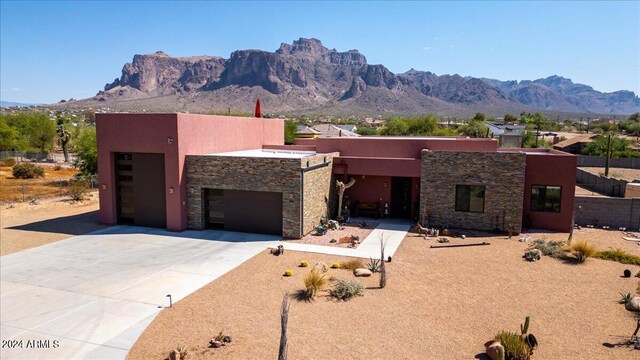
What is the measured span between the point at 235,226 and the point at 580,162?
4104 centimetres

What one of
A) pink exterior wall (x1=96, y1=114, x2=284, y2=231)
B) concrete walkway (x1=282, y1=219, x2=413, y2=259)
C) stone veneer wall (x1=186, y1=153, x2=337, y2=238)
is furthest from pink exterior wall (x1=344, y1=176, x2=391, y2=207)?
pink exterior wall (x1=96, y1=114, x2=284, y2=231)

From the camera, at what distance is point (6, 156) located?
57.1 meters

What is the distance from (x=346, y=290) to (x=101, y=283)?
7.83 meters

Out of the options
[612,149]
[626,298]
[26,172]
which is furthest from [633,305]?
[26,172]

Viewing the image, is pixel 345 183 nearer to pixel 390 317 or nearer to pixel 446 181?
pixel 446 181

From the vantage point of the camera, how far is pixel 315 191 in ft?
70.3

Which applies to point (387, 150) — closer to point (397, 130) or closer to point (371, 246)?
point (371, 246)

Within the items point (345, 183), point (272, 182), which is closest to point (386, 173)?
point (345, 183)

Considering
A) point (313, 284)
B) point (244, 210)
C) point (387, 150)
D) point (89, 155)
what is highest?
point (387, 150)

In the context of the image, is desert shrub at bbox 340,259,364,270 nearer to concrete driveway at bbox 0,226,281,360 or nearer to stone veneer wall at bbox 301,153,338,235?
concrete driveway at bbox 0,226,281,360

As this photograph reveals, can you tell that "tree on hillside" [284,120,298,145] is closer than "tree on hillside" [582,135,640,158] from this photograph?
Yes

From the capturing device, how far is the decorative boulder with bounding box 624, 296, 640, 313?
40.7ft

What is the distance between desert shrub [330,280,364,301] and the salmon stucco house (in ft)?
21.7

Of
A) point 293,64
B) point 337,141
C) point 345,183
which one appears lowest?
point 345,183
